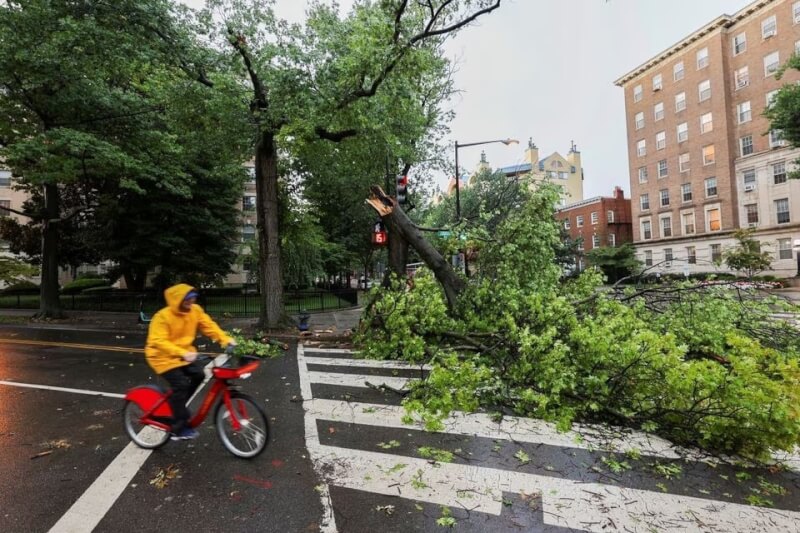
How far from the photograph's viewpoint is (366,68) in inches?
397

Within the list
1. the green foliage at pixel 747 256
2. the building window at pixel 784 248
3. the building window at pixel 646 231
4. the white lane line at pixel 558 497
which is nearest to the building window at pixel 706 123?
the building window at pixel 646 231

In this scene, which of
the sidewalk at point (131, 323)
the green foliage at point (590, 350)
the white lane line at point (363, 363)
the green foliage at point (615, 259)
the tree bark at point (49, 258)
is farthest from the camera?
the green foliage at point (615, 259)

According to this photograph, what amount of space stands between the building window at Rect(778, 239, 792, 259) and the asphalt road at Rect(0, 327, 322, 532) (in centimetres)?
4320

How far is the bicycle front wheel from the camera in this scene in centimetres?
420

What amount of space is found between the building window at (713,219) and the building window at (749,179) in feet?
9.35

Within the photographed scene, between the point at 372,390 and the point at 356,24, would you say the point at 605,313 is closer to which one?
the point at 372,390

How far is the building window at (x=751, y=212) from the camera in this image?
36.8 metres

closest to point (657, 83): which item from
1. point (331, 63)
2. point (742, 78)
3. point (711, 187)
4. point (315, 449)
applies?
point (742, 78)

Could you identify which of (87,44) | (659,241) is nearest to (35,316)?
(87,44)

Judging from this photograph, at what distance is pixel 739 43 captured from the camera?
37.7 m

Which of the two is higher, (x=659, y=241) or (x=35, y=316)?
(x=659, y=241)

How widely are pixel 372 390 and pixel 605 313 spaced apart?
13.3 feet

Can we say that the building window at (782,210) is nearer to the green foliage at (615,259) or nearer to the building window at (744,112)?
the building window at (744,112)

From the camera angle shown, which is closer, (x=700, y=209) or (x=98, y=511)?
(x=98, y=511)
